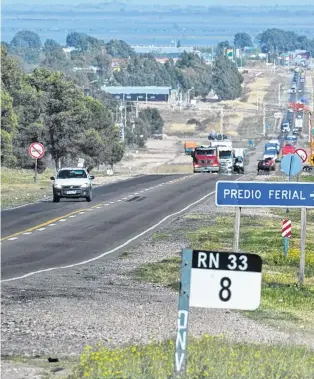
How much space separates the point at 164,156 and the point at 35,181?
86569 millimetres

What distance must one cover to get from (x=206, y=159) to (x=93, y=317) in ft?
262

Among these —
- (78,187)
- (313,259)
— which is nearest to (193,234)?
(313,259)

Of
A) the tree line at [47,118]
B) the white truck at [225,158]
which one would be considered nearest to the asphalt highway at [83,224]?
the tree line at [47,118]

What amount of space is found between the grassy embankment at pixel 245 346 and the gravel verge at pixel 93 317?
2.45 feet

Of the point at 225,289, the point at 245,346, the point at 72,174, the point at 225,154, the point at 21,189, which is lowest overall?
the point at 225,154

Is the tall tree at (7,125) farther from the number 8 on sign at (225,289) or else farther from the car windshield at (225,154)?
the number 8 on sign at (225,289)

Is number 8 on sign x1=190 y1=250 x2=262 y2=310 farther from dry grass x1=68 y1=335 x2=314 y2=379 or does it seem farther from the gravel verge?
the gravel verge

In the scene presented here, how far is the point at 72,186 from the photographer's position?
5384cm

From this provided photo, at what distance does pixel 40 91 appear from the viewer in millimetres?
93312

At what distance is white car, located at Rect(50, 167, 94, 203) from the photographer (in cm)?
5378

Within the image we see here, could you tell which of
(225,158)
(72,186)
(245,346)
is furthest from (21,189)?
(245,346)

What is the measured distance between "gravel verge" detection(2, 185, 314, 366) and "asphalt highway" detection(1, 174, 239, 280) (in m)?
2.15

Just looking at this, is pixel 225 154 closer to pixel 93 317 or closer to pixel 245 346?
pixel 93 317

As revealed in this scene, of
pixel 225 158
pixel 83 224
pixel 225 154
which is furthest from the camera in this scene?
pixel 225 154
